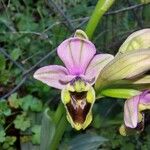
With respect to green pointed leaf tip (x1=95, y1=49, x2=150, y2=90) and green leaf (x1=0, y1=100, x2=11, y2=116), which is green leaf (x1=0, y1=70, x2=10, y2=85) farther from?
green pointed leaf tip (x1=95, y1=49, x2=150, y2=90)

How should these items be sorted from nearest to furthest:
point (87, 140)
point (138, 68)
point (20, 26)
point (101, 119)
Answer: point (138, 68) → point (87, 140) → point (101, 119) → point (20, 26)

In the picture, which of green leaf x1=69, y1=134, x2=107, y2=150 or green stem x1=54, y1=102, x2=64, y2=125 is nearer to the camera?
green stem x1=54, y1=102, x2=64, y2=125

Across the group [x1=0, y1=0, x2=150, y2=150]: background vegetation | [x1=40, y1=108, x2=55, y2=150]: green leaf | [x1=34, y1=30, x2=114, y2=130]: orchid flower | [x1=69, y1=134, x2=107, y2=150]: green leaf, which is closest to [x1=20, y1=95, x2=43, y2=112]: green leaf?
[x1=0, y1=0, x2=150, y2=150]: background vegetation

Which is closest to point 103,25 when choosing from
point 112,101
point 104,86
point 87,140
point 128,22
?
point 128,22

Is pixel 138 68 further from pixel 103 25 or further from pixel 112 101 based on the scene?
pixel 103 25

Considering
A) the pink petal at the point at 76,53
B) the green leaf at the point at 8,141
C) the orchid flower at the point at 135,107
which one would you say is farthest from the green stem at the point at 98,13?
the green leaf at the point at 8,141

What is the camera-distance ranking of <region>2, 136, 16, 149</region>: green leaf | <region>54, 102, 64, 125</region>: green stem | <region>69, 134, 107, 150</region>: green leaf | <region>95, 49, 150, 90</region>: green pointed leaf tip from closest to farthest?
<region>95, 49, 150, 90</region>: green pointed leaf tip < <region>54, 102, 64, 125</region>: green stem < <region>69, 134, 107, 150</region>: green leaf < <region>2, 136, 16, 149</region>: green leaf
